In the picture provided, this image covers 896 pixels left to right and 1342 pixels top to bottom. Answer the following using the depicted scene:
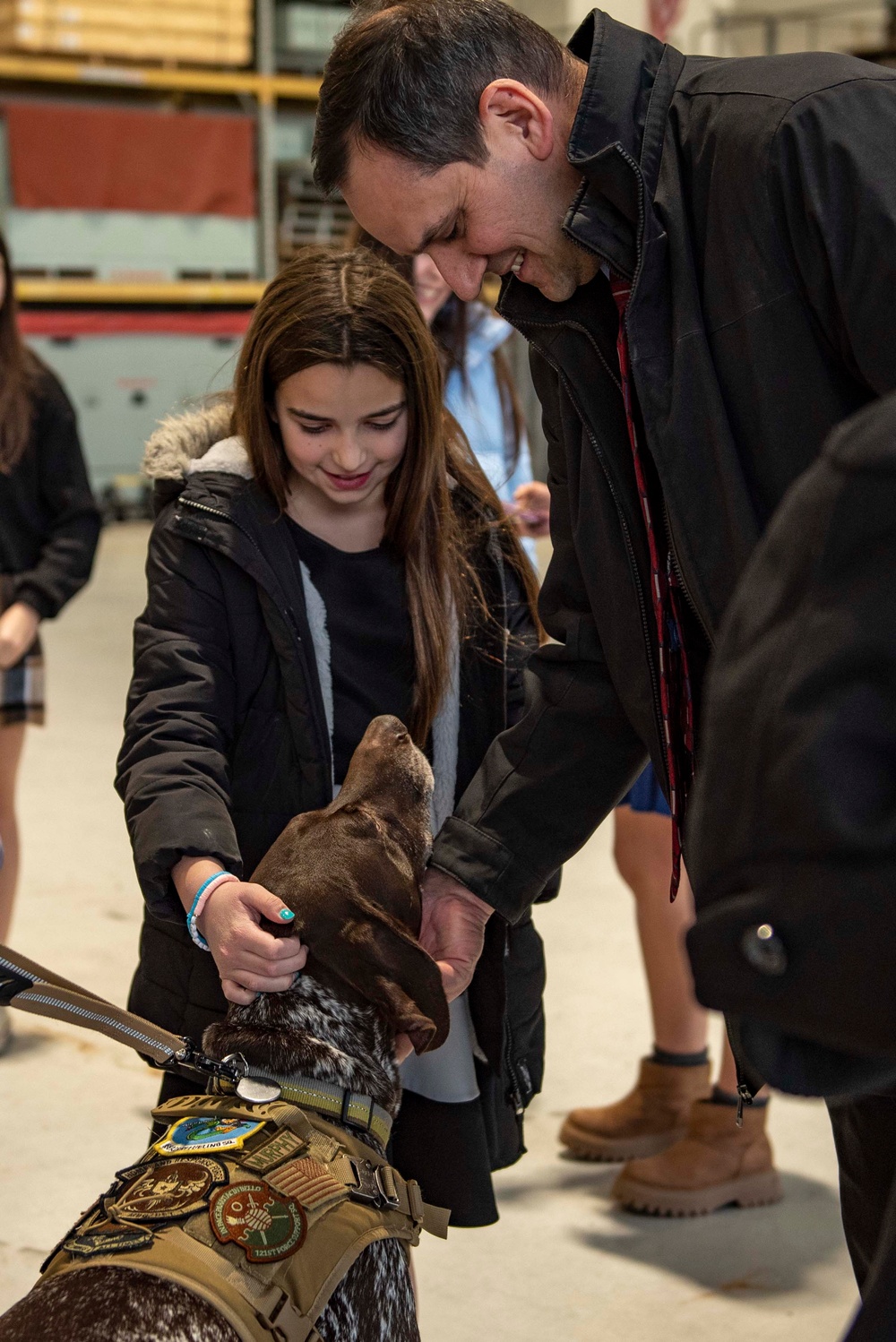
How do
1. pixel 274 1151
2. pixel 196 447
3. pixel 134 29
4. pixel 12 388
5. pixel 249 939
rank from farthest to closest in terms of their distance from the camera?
pixel 134 29, pixel 12 388, pixel 196 447, pixel 249 939, pixel 274 1151

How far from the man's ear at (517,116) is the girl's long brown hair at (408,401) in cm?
54

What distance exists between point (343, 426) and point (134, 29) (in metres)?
7.22

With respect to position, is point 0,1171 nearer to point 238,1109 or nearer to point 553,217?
point 238,1109

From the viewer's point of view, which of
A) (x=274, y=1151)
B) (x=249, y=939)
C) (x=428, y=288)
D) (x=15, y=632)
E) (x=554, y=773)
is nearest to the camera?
(x=274, y=1151)

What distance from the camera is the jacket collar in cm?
129

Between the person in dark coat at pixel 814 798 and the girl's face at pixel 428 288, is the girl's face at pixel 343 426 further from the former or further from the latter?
the person in dark coat at pixel 814 798

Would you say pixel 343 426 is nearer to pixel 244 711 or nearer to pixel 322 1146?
pixel 244 711

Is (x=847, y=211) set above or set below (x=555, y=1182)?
above

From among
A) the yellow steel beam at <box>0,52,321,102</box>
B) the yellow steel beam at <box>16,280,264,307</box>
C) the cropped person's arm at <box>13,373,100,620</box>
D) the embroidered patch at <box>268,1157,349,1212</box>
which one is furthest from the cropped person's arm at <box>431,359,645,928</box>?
the yellow steel beam at <box>0,52,321,102</box>

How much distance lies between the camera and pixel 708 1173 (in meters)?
2.54

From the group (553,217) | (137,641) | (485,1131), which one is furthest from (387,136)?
(485,1131)

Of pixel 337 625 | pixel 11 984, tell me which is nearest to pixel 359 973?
pixel 11 984

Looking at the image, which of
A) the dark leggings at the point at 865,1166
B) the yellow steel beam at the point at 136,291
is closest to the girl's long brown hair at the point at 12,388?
the dark leggings at the point at 865,1166

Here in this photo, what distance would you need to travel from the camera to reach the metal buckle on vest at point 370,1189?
1.40 metres
